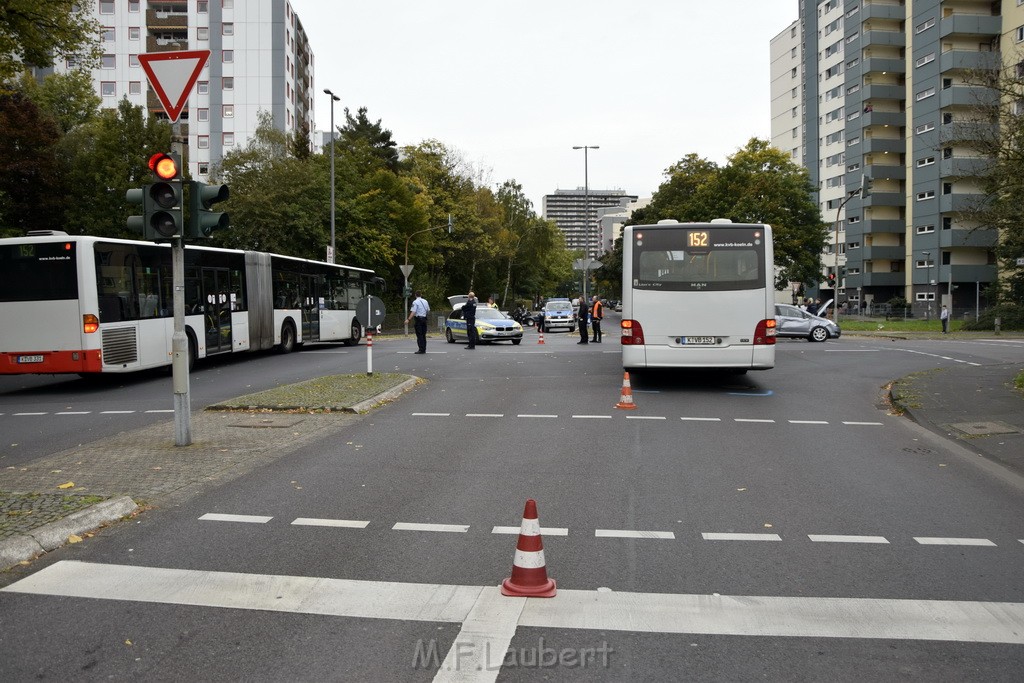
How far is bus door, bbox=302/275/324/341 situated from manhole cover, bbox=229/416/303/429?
16.5m

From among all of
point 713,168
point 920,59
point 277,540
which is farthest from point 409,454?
point 920,59

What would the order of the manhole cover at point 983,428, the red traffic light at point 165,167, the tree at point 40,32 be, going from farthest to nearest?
the tree at point 40,32 < the manhole cover at point 983,428 < the red traffic light at point 165,167

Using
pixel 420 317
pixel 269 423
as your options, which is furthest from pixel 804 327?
pixel 269 423

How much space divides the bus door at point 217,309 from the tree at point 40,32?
20.1 feet

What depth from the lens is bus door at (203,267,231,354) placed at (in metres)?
21.2

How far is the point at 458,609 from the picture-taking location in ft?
15.0

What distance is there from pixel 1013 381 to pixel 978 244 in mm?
55837

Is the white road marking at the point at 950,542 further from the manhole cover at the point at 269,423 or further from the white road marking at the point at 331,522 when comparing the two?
the manhole cover at the point at 269,423

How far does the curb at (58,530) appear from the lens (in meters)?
5.36

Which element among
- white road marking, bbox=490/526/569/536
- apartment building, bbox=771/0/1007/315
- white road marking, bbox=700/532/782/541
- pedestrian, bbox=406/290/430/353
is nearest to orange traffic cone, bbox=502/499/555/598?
white road marking, bbox=490/526/569/536

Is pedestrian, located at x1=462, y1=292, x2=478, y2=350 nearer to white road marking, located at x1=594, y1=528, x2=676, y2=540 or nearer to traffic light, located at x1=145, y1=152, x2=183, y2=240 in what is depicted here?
traffic light, located at x1=145, y1=152, x2=183, y2=240

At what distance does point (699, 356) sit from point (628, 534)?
32.2 ft

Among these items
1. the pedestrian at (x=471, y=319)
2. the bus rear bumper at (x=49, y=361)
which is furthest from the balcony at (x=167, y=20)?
the bus rear bumper at (x=49, y=361)

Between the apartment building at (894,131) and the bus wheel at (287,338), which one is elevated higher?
the apartment building at (894,131)
